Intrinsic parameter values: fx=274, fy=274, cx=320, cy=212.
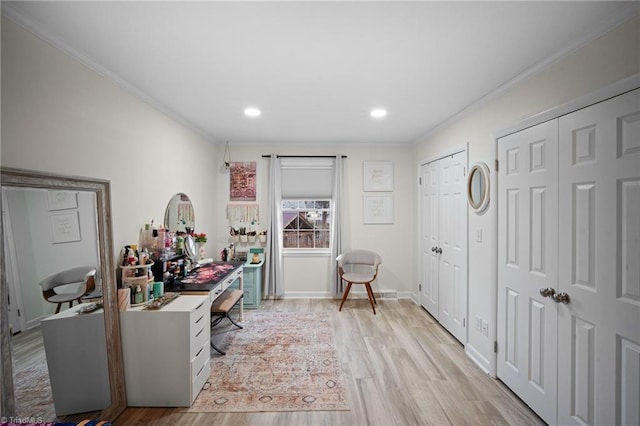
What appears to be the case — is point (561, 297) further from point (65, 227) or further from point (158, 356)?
point (65, 227)

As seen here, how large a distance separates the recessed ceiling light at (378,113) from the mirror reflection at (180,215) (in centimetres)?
237

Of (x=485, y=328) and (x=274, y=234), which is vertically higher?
(x=274, y=234)

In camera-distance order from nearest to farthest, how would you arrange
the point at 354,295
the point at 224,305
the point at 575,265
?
the point at 575,265 → the point at 224,305 → the point at 354,295

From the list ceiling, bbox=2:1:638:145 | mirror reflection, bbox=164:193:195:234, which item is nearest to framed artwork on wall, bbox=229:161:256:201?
mirror reflection, bbox=164:193:195:234

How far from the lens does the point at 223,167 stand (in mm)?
4402

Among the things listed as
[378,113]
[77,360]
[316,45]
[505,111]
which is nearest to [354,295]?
[378,113]

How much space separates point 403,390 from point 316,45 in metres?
2.68

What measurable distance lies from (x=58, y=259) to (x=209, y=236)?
2.46 m

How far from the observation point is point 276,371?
8.32 ft

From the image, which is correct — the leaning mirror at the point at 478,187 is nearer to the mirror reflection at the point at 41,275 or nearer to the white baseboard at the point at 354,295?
the white baseboard at the point at 354,295

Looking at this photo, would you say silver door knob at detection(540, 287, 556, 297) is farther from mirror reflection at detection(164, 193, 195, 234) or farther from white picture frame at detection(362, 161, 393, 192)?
mirror reflection at detection(164, 193, 195, 234)

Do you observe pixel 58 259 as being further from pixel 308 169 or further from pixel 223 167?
pixel 308 169

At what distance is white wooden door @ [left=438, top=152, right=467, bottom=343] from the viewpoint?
2986mm

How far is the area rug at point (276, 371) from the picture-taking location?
2123 mm
